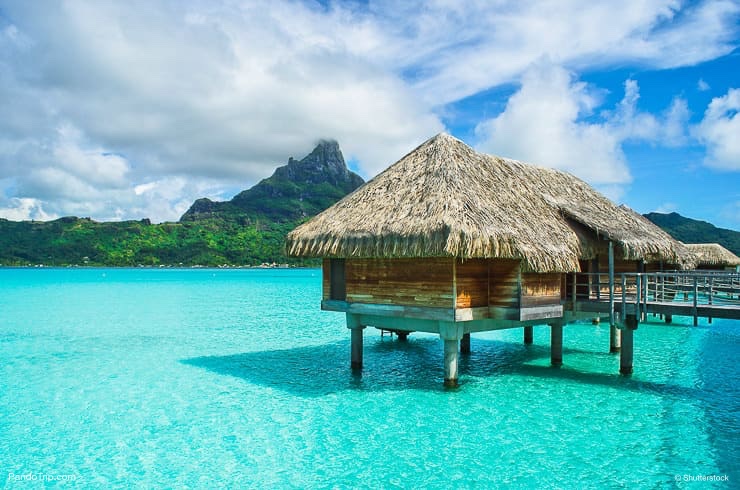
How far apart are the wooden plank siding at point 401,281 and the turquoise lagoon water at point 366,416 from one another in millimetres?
2285

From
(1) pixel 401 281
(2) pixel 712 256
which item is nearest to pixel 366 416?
(1) pixel 401 281

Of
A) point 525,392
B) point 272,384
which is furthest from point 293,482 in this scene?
point 525,392

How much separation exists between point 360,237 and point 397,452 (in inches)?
210

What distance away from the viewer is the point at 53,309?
35125 mm

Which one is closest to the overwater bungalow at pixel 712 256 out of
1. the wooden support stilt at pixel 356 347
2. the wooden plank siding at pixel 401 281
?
the wooden support stilt at pixel 356 347

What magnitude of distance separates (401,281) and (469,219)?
2.38 m

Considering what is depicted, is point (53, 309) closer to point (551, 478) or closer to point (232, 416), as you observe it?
point (232, 416)
